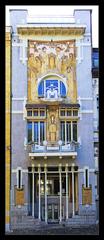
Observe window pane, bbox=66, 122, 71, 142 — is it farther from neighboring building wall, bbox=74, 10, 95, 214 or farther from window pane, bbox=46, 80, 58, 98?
window pane, bbox=46, 80, 58, 98

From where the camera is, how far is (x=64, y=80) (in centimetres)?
1368

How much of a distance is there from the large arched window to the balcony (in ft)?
4.75

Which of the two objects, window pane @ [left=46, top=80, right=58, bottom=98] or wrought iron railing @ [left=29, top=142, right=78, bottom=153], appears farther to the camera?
window pane @ [left=46, top=80, right=58, bottom=98]

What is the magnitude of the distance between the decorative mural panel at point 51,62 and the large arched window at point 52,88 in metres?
0.15

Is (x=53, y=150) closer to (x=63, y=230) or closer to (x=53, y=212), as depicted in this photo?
(x=53, y=212)

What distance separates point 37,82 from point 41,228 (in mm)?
4213

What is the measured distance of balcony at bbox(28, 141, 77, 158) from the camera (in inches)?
509

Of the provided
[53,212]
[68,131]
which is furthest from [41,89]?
[53,212]

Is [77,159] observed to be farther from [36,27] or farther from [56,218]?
[36,27]

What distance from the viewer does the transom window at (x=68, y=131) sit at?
13312 mm

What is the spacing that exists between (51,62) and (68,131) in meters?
2.19

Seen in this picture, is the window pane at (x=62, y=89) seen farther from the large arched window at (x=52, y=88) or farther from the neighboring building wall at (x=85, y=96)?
the neighboring building wall at (x=85, y=96)

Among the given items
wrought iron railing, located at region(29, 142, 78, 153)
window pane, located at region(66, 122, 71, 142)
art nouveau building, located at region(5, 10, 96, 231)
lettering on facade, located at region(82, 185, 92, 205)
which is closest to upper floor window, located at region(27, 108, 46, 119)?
art nouveau building, located at region(5, 10, 96, 231)

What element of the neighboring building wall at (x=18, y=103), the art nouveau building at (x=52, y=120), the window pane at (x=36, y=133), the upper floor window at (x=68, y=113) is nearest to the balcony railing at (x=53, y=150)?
the art nouveau building at (x=52, y=120)
